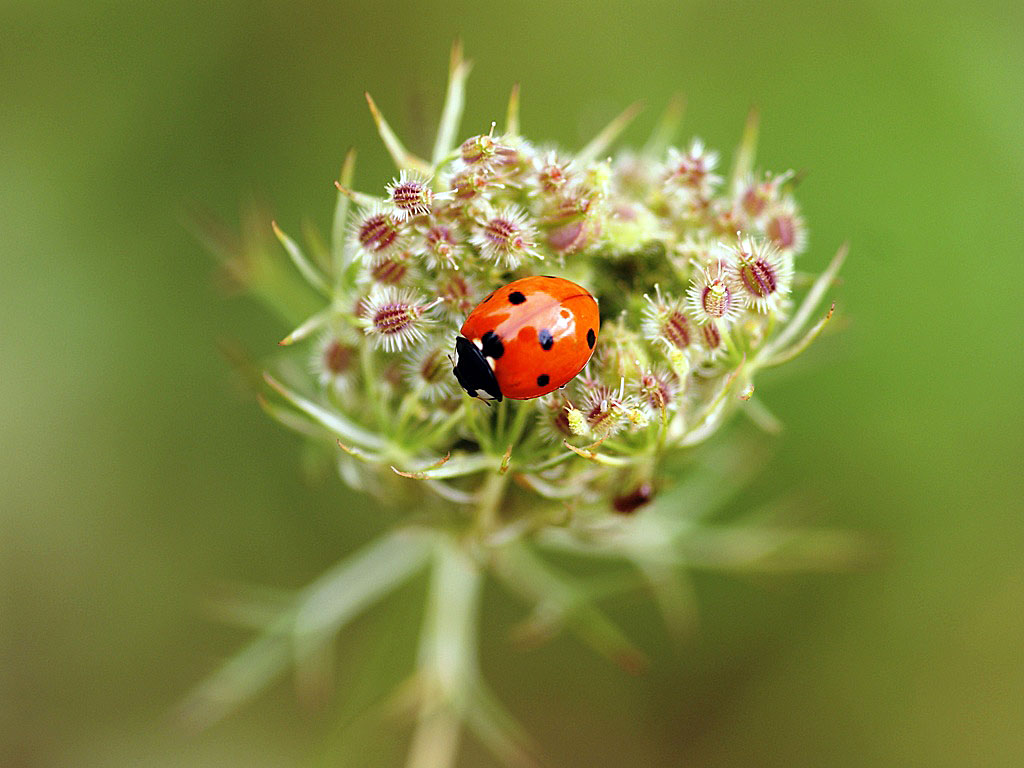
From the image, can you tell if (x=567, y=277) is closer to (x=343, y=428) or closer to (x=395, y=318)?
(x=395, y=318)

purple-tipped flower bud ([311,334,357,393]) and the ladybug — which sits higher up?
the ladybug

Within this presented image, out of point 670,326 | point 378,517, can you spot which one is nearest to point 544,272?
point 670,326

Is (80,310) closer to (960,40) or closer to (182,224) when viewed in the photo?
(182,224)

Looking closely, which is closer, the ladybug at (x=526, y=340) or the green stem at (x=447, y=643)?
the ladybug at (x=526, y=340)

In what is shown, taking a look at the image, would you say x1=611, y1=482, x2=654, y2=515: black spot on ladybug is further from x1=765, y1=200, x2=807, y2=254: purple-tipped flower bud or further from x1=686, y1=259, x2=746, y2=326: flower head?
x1=765, y1=200, x2=807, y2=254: purple-tipped flower bud

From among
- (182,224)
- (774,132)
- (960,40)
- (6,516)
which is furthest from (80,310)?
(960,40)

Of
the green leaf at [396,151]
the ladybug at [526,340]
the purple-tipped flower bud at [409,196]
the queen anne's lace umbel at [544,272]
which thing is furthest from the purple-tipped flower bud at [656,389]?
the green leaf at [396,151]

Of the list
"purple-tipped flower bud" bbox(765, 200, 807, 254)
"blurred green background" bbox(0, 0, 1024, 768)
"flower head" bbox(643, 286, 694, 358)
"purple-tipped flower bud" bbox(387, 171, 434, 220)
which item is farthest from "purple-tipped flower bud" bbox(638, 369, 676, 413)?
"blurred green background" bbox(0, 0, 1024, 768)

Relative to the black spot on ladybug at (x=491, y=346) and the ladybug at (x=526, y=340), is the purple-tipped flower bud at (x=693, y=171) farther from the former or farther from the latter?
the black spot on ladybug at (x=491, y=346)
